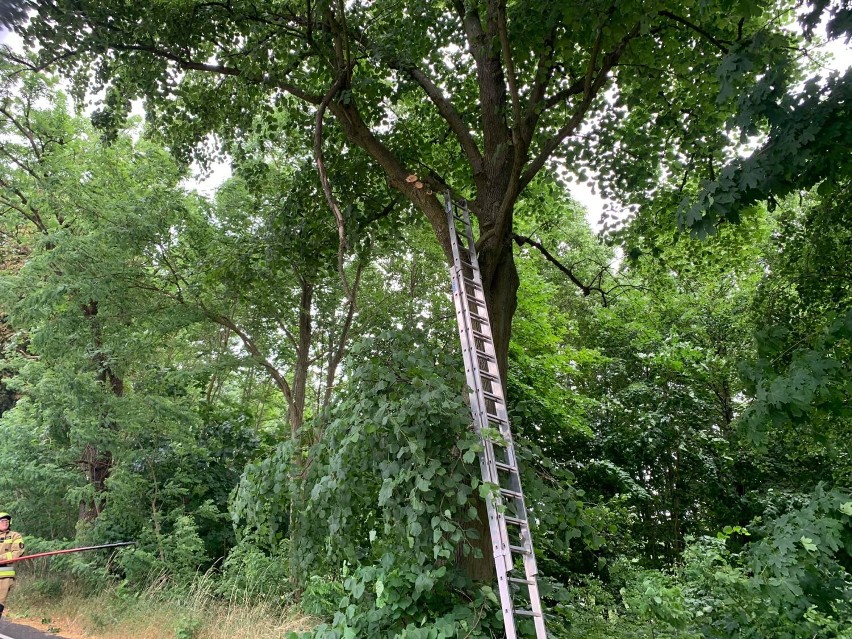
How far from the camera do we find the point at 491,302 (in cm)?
507

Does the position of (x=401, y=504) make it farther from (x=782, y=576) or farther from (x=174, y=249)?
(x=174, y=249)

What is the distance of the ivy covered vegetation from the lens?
404 centimetres

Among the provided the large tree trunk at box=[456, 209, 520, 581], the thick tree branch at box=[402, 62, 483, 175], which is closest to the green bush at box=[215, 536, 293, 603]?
the large tree trunk at box=[456, 209, 520, 581]

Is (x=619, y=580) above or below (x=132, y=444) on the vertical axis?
below

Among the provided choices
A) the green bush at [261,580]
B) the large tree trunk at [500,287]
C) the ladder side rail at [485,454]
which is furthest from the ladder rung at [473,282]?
the green bush at [261,580]

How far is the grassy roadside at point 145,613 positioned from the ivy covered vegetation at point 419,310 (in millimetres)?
87

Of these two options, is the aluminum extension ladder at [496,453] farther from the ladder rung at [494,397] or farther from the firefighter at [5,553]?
→ the firefighter at [5,553]

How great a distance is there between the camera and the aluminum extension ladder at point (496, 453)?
3514 mm

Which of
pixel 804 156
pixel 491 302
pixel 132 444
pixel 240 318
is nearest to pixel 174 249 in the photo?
pixel 240 318

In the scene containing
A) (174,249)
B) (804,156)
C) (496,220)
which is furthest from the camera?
(174,249)

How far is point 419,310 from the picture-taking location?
36.7 feet

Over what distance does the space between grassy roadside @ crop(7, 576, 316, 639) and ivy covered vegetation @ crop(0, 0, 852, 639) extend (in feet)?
0.29

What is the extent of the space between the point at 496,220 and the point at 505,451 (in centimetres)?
197

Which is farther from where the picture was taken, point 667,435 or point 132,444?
point 667,435
